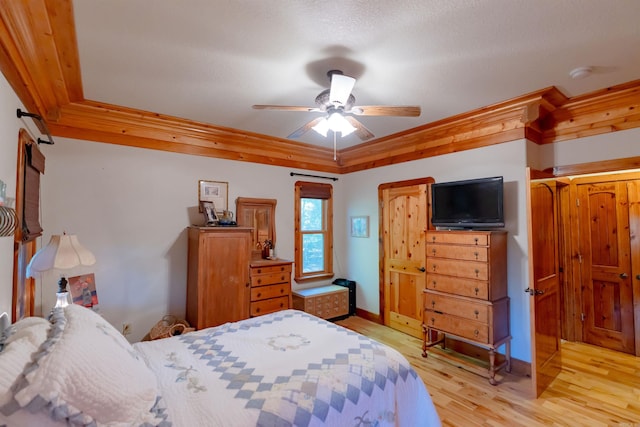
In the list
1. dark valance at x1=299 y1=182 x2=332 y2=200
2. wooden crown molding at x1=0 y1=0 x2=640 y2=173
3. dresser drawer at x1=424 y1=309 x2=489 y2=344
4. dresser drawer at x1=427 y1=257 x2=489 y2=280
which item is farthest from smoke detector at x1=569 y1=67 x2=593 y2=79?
dark valance at x1=299 y1=182 x2=332 y2=200

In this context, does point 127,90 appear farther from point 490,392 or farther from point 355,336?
point 490,392

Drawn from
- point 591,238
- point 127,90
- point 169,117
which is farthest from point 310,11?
point 591,238

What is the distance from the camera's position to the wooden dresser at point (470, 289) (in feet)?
9.41

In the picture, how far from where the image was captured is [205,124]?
3.54 m

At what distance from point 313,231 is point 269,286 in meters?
1.33

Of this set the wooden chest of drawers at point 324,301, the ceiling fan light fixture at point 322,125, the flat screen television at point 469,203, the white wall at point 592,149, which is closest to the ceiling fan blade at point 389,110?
the ceiling fan light fixture at point 322,125

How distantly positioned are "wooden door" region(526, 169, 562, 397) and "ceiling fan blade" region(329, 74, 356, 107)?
1.74m

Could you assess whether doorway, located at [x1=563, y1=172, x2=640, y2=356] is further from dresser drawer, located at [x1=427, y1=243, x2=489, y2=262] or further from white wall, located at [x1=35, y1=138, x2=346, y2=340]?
white wall, located at [x1=35, y1=138, x2=346, y2=340]

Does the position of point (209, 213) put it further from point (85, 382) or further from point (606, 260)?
point (606, 260)

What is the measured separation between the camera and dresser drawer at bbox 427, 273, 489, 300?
290cm

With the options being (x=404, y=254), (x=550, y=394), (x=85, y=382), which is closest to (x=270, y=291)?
(x=404, y=254)

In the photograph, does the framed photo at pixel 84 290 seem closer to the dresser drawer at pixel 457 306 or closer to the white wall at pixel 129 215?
the white wall at pixel 129 215

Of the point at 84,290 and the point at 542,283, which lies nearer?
the point at 542,283

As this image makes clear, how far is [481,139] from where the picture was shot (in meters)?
3.30
